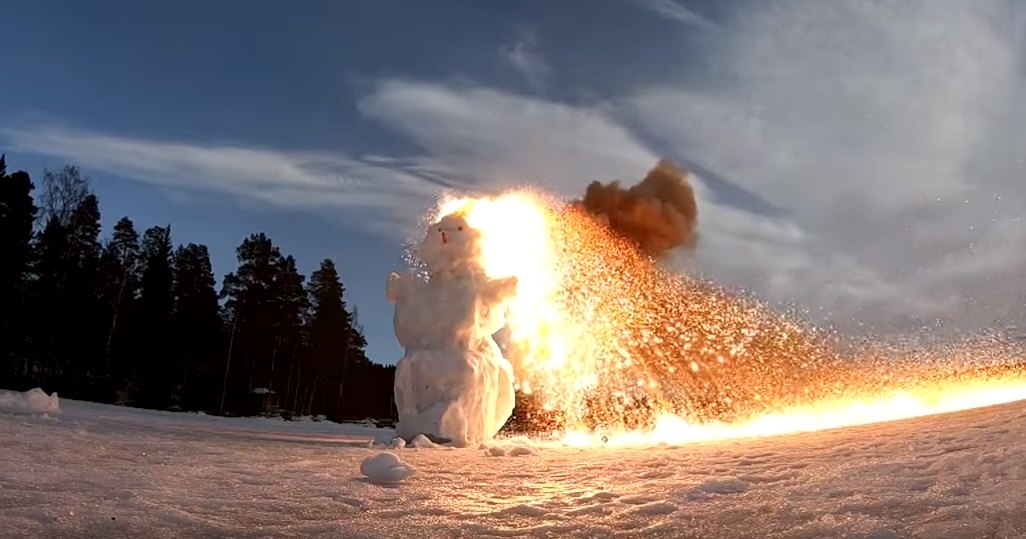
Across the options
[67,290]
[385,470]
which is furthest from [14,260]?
[385,470]

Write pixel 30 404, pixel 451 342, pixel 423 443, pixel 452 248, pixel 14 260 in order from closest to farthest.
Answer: pixel 30 404, pixel 423 443, pixel 451 342, pixel 452 248, pixel 14 260

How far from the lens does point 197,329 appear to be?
160ft

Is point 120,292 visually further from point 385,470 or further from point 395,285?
point 385,470

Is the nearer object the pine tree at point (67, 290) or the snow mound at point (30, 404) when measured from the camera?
the snow mound at point (30, 404)

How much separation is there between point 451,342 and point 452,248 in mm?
2162

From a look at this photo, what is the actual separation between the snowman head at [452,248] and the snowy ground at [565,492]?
7.80 m

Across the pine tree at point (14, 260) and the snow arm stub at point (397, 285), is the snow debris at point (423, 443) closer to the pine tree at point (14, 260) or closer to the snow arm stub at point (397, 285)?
the snow arm stub at point (397, 285)

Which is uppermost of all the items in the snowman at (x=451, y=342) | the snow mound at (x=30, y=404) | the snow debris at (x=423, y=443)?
the snowman at (x=451, y=342)

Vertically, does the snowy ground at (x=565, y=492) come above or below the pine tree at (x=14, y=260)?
below

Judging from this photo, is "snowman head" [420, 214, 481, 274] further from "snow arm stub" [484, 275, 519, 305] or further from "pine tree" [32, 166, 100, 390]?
"pine tree" [32, 166, 100, 390]

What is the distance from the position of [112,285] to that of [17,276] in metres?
8.45

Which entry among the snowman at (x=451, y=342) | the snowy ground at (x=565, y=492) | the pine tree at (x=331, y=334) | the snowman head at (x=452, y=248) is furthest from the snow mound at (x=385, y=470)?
the pine tree at (x=331, y=334)

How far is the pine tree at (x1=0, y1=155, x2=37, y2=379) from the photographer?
39188 millimetres

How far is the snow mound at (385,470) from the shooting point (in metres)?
8.78
